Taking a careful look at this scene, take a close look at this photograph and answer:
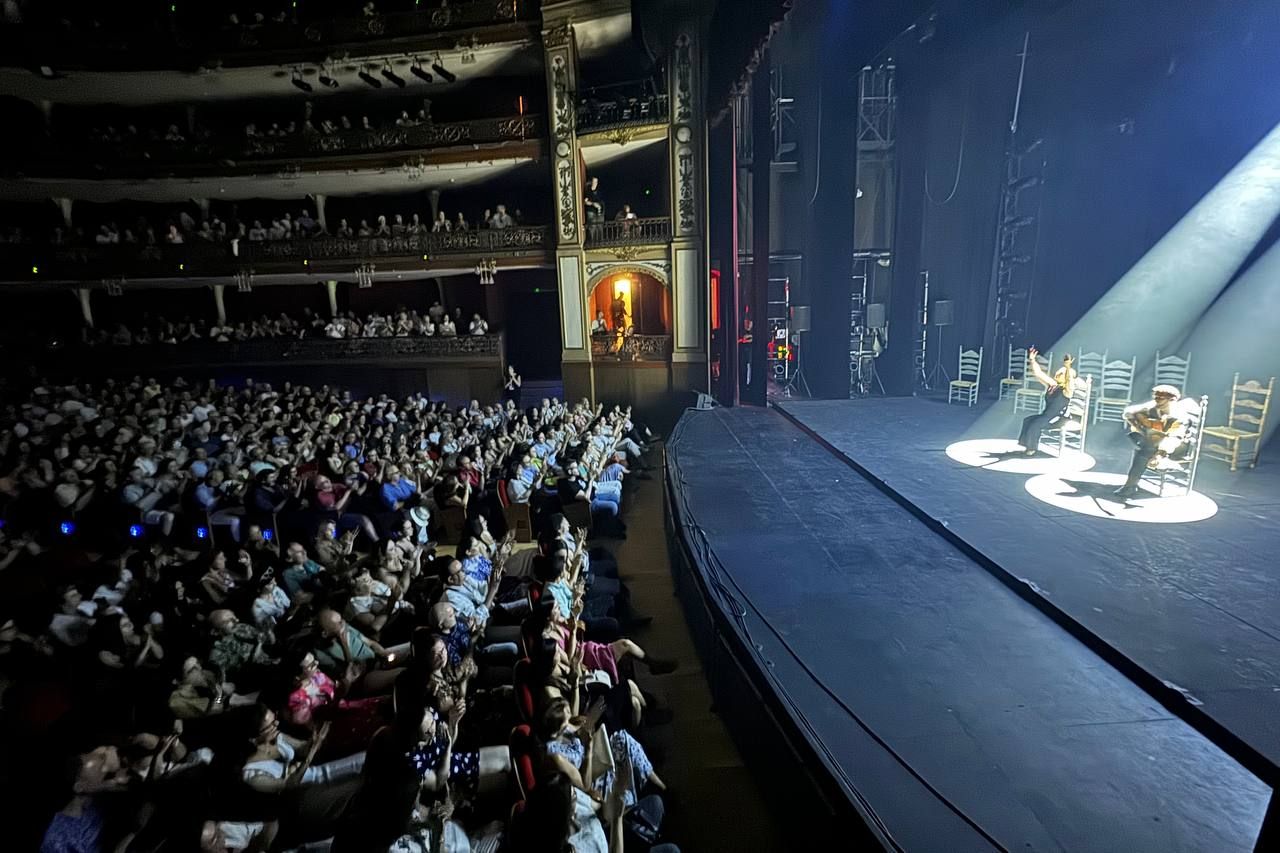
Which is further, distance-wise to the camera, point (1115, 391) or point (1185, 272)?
point (1115, 391)

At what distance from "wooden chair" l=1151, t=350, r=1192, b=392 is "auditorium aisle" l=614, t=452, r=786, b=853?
764 cm

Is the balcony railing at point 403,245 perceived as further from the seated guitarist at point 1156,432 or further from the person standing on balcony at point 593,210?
the seated guitarist at point 1156,432

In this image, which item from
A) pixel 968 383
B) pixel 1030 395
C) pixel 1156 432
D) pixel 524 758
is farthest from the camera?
pixel 968 383

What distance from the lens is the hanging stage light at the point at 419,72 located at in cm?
1482

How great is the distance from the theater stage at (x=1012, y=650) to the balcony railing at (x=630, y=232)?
841 cm

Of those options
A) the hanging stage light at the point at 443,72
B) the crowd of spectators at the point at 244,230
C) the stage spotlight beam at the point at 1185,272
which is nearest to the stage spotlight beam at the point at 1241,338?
the stage spotlight beam at the point at 1185,272

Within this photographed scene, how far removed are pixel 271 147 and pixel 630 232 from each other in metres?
9.17

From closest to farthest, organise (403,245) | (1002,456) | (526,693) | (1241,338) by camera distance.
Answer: (526,693)
(1002,456)
(1241,338)
(403,245)

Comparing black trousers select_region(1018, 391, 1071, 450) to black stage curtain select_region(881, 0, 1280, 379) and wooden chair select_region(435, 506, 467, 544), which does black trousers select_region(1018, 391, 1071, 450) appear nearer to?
black stage curtain select_region(881, 0, 1280, 379)

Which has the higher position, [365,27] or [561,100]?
[365,27]

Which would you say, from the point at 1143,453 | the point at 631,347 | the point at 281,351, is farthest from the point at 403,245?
the point at 1143,453

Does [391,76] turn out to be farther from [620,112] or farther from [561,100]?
[620,112]

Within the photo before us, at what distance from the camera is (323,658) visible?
13.6ft

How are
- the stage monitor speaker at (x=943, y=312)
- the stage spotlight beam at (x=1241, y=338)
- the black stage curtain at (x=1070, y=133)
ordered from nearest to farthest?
the stage spotlight beam at (x=1241, y=338) → the black stage curtain at (x=1070, y=133) → the stage monitor speaker at (x=943, y=312)
